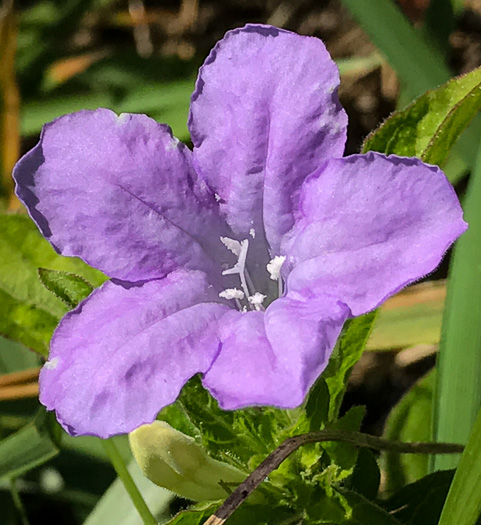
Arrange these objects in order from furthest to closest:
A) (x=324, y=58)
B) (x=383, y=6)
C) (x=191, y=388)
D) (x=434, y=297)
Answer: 1. (x=434, y=297)
2. (x=383, y=6)
3. (x=191, y=388)
4. (x=324, y=58)

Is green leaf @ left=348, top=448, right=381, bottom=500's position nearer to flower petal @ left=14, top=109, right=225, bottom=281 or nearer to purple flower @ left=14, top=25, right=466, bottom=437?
purple flower @ left=14, top=25, right=466, bottom=437

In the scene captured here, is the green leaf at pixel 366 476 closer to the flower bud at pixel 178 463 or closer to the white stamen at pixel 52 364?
the flower bud at pixel 178 463

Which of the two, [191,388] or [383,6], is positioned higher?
[383,6]

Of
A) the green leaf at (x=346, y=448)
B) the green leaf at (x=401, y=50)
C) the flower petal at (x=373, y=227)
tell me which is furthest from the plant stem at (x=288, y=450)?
the green leaf at (x=401, y=50)

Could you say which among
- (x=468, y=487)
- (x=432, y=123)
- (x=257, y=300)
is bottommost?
(x=468, y=487)

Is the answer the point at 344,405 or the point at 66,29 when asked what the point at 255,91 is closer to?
the point at 344,405

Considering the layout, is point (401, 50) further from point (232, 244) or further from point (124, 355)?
point (124, 355)

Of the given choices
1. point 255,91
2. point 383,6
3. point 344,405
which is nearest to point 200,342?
point 255,91

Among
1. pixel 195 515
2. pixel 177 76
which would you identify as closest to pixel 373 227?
pixel 195 515
